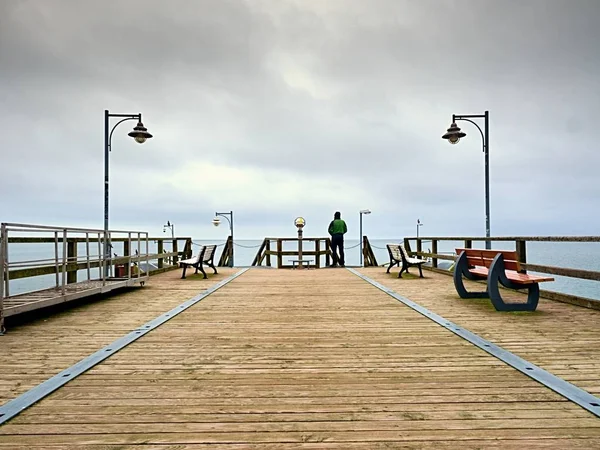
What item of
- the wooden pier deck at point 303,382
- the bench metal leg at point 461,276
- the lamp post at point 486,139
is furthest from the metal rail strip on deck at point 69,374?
the lamp post at point 486,139

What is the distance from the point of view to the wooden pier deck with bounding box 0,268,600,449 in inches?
80.4

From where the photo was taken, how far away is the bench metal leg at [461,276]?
6.42 metres

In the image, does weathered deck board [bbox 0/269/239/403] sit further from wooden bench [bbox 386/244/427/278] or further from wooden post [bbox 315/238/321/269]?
wooden post [bbox 315/238/321/269]

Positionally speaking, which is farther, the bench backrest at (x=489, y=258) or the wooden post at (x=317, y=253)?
the wooden post at (x=317, y=253)

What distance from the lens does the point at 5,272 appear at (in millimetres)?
4828

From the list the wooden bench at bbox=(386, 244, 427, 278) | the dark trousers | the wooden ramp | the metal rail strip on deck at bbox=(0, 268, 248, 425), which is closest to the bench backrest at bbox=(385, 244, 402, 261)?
the wooden bench at bbox=(386, 244, 427, 278)

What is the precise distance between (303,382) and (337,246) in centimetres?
1244

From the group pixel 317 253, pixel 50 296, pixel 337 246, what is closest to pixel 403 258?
pixel 337 246

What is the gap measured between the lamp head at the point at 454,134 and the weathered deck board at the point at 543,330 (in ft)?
17.7

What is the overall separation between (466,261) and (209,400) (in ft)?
17.8

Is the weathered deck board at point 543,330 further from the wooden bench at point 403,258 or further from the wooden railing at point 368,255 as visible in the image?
the wooden railing at point 368,255

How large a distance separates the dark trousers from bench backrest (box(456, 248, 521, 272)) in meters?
7.88

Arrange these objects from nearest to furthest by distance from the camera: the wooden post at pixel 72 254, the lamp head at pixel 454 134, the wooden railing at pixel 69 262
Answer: the wooden railing at pixel 69 262, the wooden post at pixel 72 254, the lamp head at pixel 454 134

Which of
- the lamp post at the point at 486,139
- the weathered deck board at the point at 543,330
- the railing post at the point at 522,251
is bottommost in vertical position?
the weathered deck board at the point at 543,330
